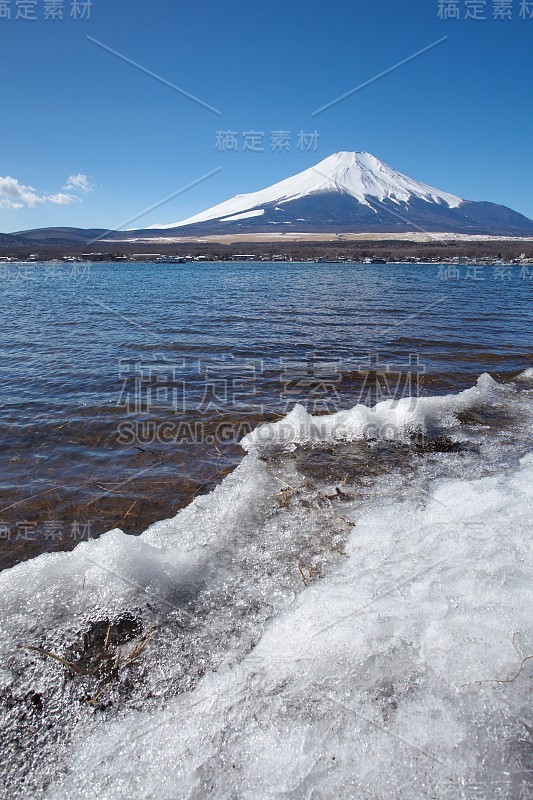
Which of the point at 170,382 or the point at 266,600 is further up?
the point at 170,382

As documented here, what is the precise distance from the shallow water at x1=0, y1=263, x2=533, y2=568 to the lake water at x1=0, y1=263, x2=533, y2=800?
0.22 feet

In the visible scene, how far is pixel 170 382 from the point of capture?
9.74 m

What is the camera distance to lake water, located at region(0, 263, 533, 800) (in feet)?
6.97

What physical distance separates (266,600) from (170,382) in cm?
722

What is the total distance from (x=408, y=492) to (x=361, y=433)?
183 centimetres

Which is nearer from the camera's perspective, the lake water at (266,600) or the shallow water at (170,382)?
the lake water at (266,600)

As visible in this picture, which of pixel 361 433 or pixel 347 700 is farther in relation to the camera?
pixel 361 433

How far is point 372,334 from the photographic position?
51.5 ft

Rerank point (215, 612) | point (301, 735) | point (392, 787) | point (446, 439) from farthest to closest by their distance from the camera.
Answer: point (446, 439)
point (215, 612)
point (301, 735)
point (392, 787)

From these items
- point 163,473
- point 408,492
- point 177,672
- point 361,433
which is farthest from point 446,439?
point 177,672

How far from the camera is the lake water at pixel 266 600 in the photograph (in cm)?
212

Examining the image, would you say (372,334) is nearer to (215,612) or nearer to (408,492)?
(408,492)

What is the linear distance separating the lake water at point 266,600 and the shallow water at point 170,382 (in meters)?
0.07

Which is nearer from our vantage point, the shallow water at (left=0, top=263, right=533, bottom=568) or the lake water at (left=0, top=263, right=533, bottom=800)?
the lake water at (left=0, top=263, right=533, bottom=800)
